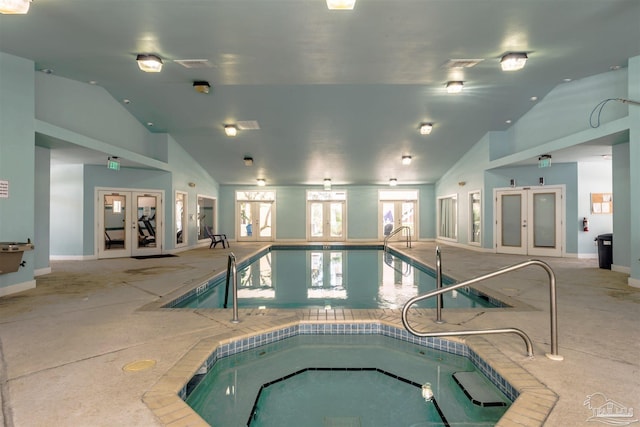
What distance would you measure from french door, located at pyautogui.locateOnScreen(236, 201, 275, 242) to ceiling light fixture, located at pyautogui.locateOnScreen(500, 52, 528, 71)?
35.7 ft

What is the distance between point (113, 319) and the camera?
3.63 m

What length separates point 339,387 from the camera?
266 centimetres

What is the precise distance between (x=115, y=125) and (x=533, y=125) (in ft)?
33.4

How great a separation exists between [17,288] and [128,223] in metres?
4.49

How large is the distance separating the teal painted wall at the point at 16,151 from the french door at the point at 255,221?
9.23 meters

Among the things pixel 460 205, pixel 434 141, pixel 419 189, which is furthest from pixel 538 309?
pixel 419 189

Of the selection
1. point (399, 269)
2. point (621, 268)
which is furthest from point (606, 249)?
point (399, 269)

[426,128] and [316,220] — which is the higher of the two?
[426,128]

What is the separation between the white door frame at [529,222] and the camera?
29.2 ft

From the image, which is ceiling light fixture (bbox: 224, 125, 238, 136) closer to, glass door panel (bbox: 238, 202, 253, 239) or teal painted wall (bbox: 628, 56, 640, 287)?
glass door panel (bbox: 238, 202, 253, 239)

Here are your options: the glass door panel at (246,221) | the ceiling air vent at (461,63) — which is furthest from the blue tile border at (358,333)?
the glass door panel at (246,221)

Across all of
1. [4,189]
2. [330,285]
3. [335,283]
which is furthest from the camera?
[335,283]

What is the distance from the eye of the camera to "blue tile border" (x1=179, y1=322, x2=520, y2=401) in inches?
97.0

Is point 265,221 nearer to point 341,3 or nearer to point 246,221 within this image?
point 246,221
